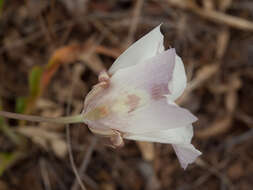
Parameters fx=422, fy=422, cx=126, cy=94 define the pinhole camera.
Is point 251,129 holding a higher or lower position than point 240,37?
lower

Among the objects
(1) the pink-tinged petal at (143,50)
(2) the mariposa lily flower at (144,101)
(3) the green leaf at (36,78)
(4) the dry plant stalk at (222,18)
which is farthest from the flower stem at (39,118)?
(4) the dry plant stalk at (222,18)

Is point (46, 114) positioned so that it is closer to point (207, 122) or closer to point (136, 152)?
point (136, 152)

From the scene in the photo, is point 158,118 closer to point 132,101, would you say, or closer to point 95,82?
point 132,101

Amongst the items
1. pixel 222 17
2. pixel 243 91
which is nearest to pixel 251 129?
pixel 243 91

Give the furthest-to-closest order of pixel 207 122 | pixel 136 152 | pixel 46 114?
1. pixel 207 122
2. pixel 136 152
3. pixel 46 114

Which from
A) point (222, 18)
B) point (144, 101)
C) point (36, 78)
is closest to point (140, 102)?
point (144, 101)

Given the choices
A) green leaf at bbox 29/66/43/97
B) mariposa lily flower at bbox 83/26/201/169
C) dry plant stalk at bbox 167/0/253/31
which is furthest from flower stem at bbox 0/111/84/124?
dry plant stalk at bbox 167/0/253/31

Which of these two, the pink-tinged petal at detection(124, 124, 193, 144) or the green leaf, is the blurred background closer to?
the green leaf
